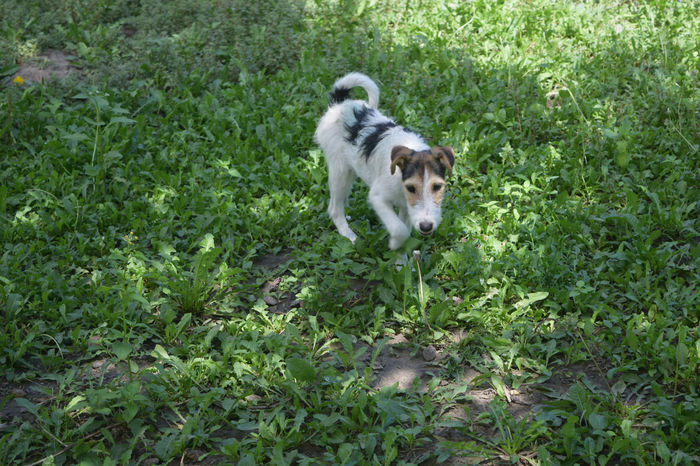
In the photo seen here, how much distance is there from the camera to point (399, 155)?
16.3 ft

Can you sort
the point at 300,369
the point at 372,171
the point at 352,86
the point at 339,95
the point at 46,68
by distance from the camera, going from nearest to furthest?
the point at 300,369 → the point at 372,171 → the point at 352,86 → the point at 339,95 → the point at 46,68

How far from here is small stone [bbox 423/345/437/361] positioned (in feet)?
14.9

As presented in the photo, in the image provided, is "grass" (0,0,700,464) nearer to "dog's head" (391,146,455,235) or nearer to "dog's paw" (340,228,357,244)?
"dog's paw" (340,228,357,244)

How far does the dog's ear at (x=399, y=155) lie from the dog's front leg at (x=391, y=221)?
1.38 feet

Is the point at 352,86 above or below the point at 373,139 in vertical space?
above

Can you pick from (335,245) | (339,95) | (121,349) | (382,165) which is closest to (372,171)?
(382,165)

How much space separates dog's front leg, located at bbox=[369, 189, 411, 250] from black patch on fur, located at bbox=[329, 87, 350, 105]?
1.23 meters

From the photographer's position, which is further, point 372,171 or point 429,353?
point 372,171

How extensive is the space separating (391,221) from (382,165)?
519mm

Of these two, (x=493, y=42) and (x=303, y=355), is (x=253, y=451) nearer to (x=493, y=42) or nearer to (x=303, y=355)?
(x=303, y=355)

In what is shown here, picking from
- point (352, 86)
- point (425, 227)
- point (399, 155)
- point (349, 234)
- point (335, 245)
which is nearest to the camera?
point (425, 227)

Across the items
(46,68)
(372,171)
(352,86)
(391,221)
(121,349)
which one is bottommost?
(121,349)

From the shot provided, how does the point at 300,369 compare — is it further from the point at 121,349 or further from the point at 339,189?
the point at 339,189

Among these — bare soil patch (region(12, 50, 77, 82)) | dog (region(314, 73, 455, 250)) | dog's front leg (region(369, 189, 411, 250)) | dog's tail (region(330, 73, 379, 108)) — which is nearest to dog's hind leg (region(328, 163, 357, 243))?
dog (region(314, 73, 455, 250))
